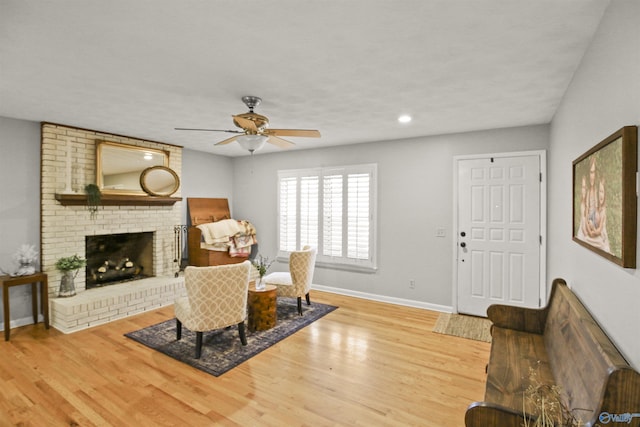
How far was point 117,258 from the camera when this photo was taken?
5.04m

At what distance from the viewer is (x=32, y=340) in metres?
3.48

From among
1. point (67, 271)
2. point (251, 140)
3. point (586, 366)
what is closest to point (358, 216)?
point (251, 140)

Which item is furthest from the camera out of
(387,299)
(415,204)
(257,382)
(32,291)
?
(387,299)

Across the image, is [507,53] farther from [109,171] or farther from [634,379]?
[109,171]

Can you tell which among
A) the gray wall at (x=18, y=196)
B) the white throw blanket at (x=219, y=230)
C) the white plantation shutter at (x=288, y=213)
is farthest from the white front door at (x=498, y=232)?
the gray wall at (x=18, y=196)

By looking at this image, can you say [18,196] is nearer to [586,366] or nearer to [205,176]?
[205,176]

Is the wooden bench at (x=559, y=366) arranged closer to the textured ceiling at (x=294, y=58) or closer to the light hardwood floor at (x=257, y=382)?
the light hardwood floor at (x=257, y=382)

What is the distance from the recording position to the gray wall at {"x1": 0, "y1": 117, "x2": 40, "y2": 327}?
12.3 ft

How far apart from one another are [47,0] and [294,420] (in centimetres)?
280

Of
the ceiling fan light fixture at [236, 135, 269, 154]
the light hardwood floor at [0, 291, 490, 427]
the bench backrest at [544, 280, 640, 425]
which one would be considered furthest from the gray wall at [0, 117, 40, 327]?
the bench backrest at [544, 280, 640, 425]

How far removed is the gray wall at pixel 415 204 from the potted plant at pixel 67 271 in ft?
11.3

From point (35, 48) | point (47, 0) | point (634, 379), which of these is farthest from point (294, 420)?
point (35, 48)

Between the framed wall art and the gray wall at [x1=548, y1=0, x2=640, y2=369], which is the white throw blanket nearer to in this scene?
the gray wall at [x1=548, y1=0, x2=640, y2=369]

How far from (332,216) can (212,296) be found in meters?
2.73
